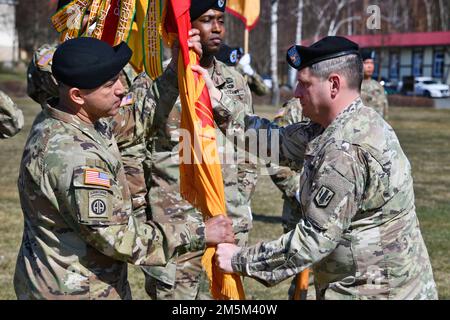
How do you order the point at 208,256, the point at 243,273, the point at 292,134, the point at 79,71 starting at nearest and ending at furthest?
the point at 79,71 → the point at 243,273 → the point at 208,256 → the point at 292,134

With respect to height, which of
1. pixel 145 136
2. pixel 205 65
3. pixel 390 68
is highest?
pixel 205 65

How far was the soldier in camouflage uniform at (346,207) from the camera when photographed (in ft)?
12.2

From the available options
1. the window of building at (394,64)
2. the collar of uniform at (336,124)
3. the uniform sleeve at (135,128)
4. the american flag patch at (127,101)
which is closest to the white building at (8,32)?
the window of building at (394,64)

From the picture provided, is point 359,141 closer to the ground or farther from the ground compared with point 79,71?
closer to the ground

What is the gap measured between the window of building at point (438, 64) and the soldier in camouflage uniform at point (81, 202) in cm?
5578

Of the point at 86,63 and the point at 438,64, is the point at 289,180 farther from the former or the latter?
the point at 438,64

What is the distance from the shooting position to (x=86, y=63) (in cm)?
372

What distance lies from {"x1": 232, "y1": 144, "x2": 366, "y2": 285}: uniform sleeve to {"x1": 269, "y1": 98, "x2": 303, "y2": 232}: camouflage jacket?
10.9ft

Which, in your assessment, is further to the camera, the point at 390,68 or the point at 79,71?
the point at 390,68

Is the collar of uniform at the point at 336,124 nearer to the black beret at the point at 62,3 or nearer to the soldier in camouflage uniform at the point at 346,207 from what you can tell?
the soldier in camouflage uniform at the point at 346,207

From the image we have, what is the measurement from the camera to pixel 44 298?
385cm
